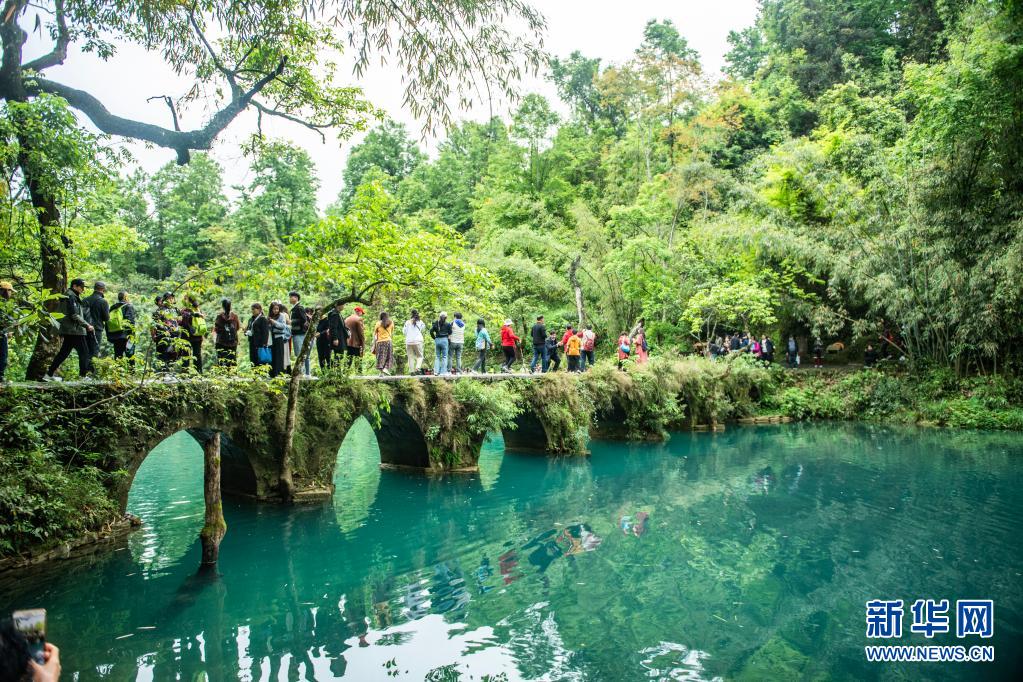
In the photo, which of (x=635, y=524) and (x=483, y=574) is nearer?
(x=483, y=574)

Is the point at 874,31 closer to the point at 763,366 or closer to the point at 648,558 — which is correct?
the point at 763,366

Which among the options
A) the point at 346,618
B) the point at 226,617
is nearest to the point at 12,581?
the point at 226,617

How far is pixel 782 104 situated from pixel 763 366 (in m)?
18.4

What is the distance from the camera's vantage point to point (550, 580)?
8836mm

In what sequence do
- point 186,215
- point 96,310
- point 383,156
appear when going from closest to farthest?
point 96,310
point 186,215
point 383,156

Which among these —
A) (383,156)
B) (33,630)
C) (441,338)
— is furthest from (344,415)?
(383,156)

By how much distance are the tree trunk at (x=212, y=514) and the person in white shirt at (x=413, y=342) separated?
728 centimetres

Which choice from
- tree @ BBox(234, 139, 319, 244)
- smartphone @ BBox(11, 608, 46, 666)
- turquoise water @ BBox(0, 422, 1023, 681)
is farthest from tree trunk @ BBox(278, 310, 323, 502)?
tree @ BBox(234, 139, 319, 244)

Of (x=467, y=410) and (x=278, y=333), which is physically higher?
(x=278, y=333)

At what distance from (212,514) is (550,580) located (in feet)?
15.4

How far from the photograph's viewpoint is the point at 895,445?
20.1 m

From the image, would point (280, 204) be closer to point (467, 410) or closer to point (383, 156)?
point (383, 156)

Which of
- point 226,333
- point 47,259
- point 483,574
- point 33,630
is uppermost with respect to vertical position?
point 47,259

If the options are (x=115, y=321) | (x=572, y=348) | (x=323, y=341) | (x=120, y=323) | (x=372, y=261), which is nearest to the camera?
(x=120, y=323)
